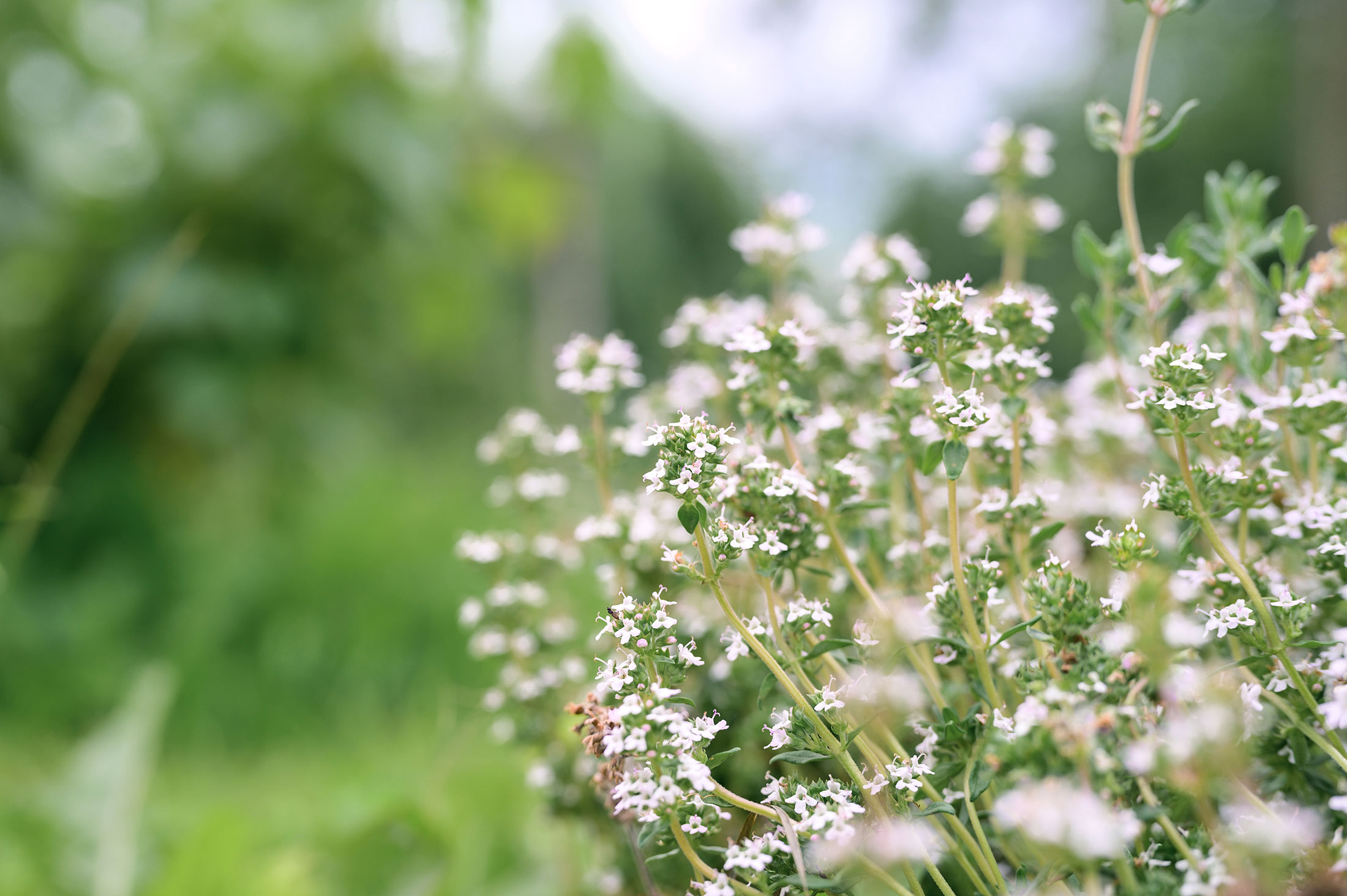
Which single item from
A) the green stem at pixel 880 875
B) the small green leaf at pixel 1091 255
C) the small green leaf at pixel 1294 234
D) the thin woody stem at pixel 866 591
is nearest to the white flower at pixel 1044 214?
the small green leaf at pixel 1091 255

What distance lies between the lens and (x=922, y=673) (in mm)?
1092

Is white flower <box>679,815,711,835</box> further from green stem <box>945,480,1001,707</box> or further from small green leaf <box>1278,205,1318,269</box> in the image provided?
small green leaf <box>1278,205,1318,269</box>

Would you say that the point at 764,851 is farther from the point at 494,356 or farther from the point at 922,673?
the point at 494,356

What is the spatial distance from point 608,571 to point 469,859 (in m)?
0.68

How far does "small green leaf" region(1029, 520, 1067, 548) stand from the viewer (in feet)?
3.34

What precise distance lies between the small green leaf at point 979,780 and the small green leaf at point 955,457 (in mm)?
267

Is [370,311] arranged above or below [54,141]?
below

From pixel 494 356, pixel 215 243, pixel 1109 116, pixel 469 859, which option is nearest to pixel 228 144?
pixel 215 243

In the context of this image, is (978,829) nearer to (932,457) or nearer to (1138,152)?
(932,457)

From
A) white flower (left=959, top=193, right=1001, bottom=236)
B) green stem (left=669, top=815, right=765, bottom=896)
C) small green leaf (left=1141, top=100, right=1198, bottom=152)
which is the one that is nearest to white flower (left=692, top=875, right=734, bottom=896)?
green stem (left=669, top=815, right=765, bottom=896)

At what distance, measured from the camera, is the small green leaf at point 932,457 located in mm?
961

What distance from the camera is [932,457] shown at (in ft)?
3.17

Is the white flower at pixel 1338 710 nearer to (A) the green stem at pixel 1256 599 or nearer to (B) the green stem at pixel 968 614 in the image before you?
(A) the green stem at pixel 1256 599

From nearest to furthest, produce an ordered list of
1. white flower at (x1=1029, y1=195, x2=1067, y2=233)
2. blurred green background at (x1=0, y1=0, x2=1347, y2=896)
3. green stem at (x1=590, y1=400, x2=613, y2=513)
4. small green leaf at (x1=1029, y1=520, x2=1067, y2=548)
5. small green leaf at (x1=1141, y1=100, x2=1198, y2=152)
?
1. small green leaf at (x1=1029, y1=520, x2=1067, y2=548)
2. small green leaf at (x1=1141, y1=100, x2=1198, y2=152)
3. green stem at (x1=590, y1=400, x2=613, y2=513)
4. white flower at (x1=1029, y1=195, x2=1067, y2=233)
5. blurred green background at (x1=0, y1=0, x2=1347, y2=896)
